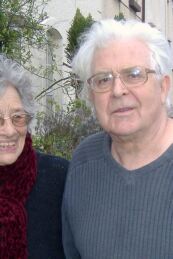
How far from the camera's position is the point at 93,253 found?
2707 millimetres

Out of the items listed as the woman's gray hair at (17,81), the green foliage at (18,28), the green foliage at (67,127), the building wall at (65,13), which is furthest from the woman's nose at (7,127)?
the building wall at (65,13)

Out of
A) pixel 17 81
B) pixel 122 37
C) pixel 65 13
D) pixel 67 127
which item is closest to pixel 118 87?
pixel 122 37

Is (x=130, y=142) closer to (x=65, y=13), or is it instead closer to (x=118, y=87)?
(x=118, y=87)

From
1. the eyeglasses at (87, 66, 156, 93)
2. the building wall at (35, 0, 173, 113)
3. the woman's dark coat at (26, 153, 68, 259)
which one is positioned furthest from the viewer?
the building wall at (35, 0, 173, 113)

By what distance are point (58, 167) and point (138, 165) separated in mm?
625

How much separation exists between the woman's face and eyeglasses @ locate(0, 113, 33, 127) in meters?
0.01

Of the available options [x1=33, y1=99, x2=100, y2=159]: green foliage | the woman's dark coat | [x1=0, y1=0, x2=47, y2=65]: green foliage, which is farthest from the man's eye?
[x1=33, y1=99, x2=100, y2=159]: green foliage

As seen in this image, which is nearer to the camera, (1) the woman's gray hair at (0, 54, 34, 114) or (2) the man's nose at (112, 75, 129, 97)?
(2) the man's nose at (112, 75, 129, 97)

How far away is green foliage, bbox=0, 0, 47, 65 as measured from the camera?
5059 mm

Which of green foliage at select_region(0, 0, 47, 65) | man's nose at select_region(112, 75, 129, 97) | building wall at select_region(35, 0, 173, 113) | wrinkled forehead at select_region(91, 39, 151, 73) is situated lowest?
man's nose at select_region(112, 75, 129, 97)

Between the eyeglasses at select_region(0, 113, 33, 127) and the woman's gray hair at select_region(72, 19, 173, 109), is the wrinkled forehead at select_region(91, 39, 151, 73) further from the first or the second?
the eyeglasses at select_region(0, 113, 33, 127)

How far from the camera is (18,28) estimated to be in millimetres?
5430

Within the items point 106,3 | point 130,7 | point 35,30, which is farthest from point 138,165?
point 130,7

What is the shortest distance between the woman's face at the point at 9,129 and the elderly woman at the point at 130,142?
0.34 meters
